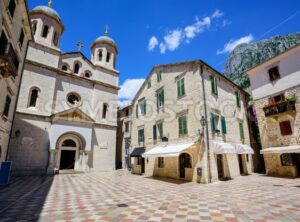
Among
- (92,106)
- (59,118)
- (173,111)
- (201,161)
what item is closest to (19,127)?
(59,118)

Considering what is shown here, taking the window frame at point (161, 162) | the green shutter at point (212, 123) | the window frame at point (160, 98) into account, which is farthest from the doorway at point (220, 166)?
the window frame at point (160, 98)

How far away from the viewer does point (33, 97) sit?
60.3ft

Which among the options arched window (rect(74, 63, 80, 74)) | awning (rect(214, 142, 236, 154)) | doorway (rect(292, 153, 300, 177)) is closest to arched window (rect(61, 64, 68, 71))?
arched window (rect(74, 63, 80, 74))

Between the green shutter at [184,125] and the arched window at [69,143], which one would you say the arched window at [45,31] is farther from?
the green shutter at [184,125]

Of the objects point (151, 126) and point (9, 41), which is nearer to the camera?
point (9, 41)

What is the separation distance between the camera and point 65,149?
19.2 m

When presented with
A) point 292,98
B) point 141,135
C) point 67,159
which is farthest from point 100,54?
point 292,98

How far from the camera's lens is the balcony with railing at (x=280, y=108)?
45.4 feet

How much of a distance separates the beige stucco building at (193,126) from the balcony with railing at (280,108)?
2415mm

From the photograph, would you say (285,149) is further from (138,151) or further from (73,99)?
(73,99)

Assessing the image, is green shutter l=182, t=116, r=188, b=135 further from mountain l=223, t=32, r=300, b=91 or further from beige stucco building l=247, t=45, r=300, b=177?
mountain l=223, t=32, r=300, b=91

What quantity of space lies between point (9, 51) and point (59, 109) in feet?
37.7

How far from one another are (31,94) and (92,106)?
6.73 metres

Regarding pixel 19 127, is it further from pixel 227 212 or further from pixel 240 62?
pixel 240 62
